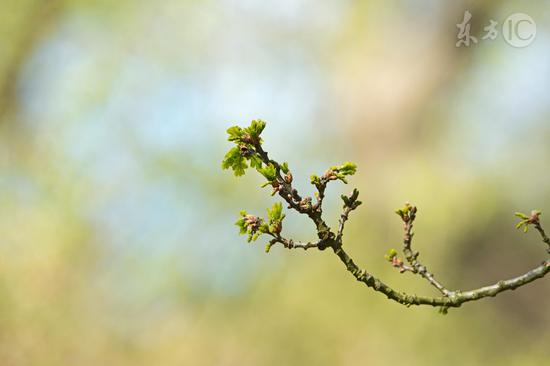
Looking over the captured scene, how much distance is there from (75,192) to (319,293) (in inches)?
199

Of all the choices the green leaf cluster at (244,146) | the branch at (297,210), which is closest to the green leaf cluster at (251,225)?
the branch at (297,210)

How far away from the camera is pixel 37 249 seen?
429 inches

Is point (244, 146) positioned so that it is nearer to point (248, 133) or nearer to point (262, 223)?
point (248, 133)

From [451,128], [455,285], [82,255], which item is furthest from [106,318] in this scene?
[451,128]

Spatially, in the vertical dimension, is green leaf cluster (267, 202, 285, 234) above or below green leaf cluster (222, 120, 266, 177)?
below

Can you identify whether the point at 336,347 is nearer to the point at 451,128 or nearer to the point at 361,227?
the point at 361,227

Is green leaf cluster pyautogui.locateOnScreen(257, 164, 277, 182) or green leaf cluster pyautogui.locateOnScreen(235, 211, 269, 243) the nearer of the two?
green leaf cluster pyautogui.locateOnScreen(257, 164, 277, 182)

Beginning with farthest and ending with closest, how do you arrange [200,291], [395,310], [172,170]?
[172,170] → [200,291] → [395,310]

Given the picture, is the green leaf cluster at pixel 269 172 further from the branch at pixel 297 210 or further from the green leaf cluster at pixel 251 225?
the green leaf cluster at pixel 251 225

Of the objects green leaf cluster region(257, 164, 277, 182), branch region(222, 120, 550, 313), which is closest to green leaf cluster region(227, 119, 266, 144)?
branch region(222, 120, 550, 313)

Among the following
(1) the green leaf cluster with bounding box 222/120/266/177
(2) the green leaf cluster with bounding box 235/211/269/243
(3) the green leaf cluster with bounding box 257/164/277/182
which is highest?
(1) the green leaf cluster with bounding box 222/120/266/177

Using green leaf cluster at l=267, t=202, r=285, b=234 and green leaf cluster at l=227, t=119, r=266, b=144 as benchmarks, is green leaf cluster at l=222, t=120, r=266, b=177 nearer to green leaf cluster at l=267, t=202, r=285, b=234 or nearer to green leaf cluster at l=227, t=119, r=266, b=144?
green leaf cluster at l=227, t=119, r=266, b=144

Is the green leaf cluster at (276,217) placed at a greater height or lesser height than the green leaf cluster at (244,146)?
lesser

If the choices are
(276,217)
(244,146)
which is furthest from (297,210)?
(244,146)
